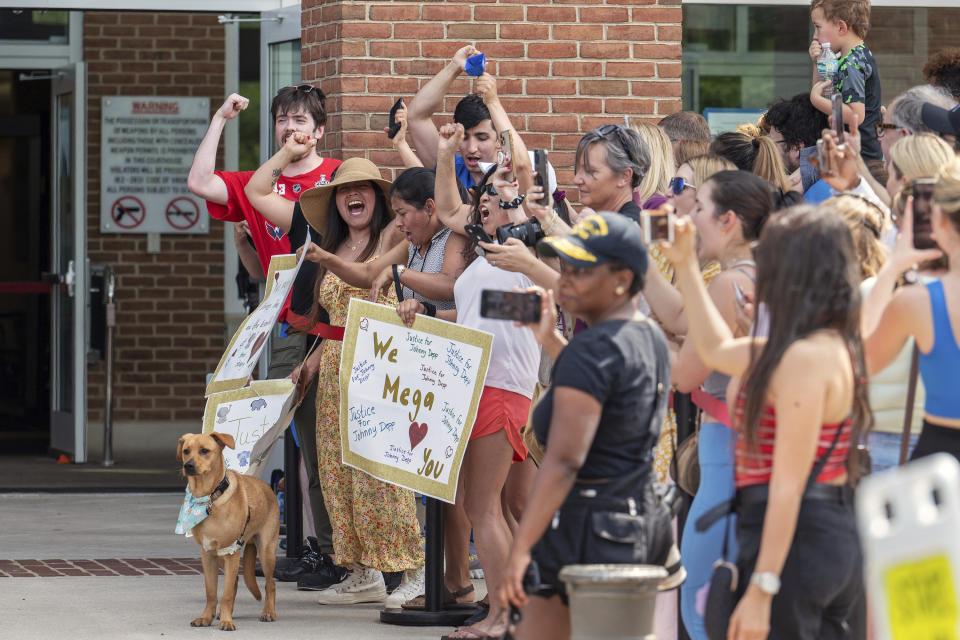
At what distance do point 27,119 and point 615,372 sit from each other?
1154 centimetres

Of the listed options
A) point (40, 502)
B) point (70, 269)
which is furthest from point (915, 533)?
point (70, 269)

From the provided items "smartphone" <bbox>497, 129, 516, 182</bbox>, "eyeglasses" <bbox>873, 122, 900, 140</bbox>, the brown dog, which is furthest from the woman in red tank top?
the brown dog

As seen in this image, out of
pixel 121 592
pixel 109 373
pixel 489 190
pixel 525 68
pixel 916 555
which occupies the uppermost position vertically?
pixel 525 68

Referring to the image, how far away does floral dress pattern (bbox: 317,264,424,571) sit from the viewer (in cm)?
668

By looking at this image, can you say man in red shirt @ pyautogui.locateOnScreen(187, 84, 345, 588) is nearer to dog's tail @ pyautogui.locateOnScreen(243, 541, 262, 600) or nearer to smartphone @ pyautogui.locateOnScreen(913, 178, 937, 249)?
dog's tail @ pyautogui.locateOnScreen(243, 541, 262, 600)

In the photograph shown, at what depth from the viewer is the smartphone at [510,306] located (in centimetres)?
420

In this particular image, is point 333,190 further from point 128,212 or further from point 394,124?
point 128,212

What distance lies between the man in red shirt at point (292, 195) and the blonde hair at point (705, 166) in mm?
2299

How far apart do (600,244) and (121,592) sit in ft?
13.0

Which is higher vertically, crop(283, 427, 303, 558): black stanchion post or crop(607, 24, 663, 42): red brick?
crop(607, 24, 663, 42): red brick

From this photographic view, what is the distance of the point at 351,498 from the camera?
6.88m

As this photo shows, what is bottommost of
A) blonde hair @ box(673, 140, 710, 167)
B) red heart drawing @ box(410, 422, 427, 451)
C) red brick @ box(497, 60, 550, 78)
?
red heart drawing @ box(410, 422, 427, 451)

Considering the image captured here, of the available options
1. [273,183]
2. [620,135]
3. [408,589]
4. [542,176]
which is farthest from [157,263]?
[542,176]

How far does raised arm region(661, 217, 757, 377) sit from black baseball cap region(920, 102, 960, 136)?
91.7 inches
